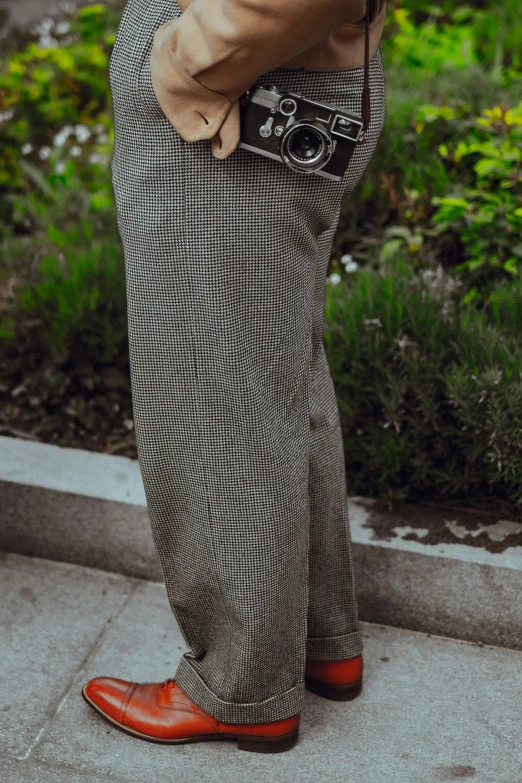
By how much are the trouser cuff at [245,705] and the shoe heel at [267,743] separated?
0.05 m

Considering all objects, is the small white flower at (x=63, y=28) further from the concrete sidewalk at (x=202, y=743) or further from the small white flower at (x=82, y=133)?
the concrete sidewalk at (x=202, y=743)

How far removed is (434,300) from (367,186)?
830 millimetres

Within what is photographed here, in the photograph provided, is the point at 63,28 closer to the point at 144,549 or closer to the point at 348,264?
the point at 348,264

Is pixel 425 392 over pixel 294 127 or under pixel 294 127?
under

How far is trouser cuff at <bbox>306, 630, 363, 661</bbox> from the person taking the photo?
82.3 inches

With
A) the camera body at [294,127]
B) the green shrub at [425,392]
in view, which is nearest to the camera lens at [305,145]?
the camera body at [294,127]

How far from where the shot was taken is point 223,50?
1375mm

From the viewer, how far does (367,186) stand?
3246 millimetres

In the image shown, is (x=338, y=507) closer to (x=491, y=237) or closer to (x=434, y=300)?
(x=434, y=300)

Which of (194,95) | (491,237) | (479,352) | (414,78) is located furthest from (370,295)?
(414,78)

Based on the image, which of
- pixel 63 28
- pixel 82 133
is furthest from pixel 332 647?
pixel 63 28

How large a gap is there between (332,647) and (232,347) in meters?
0.83

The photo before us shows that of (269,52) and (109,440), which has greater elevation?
(269,52)

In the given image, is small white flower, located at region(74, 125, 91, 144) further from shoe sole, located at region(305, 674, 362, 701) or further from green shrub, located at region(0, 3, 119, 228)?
shoe sole, located at region(305, 674, 362, 701)
